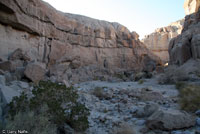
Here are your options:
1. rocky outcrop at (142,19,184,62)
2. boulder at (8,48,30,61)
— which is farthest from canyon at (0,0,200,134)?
rocky outcrop at (142,19,184,62)

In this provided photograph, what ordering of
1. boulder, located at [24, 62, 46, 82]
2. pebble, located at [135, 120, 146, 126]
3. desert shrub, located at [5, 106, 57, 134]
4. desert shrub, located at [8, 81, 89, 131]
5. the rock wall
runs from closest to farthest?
desert shrub, located at [5, 106, 57, 134] < desert shrub, located at [8, 81, 89, 131] < pebble, located at [135, 120, 146, 126] < boulder, located at [24, 62, 46, 82] < the rock wall

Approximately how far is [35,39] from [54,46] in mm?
2170

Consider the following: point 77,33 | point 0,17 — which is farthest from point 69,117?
point 77,33

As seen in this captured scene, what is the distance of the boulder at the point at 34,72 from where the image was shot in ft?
30.3

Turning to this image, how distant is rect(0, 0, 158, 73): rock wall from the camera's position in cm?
1288

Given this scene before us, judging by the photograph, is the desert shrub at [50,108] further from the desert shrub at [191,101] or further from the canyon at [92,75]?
the desert shrub at [191,101]

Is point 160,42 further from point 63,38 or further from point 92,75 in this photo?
point 63,38

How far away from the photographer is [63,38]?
1792 centimetres

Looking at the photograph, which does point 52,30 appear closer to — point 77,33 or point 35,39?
point 35,39

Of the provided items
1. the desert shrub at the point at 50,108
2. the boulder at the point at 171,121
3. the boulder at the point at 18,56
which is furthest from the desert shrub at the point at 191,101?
the boulder at the point at 18,56

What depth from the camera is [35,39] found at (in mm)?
15188

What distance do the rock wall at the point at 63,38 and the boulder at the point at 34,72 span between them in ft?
12.8

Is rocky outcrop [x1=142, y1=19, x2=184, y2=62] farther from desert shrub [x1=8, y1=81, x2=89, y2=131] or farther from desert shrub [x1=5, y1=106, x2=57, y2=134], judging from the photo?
desert shrub [x1=5, y1=106, x2=57, y2=134]

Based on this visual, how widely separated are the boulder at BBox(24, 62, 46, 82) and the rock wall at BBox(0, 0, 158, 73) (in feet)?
12.8
